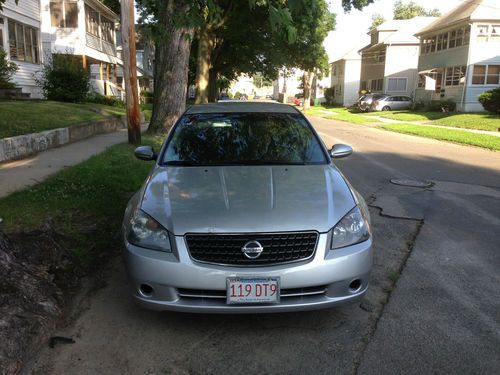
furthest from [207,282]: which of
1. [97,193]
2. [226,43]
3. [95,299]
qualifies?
[226,43]

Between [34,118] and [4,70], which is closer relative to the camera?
[34,118]

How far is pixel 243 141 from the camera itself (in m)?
4.82

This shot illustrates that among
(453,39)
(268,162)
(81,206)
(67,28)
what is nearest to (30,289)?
(268,162)

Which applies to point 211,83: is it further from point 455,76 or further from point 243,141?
point 243,141

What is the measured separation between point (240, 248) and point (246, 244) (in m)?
0.05

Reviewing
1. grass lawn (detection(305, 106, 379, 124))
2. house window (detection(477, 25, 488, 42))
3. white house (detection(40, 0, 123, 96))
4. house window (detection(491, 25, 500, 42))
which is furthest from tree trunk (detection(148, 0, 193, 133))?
house window (detection(491, 25, 500, 42))

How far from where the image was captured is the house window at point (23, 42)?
2203 cm

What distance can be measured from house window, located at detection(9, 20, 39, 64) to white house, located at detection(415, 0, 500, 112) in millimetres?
25817

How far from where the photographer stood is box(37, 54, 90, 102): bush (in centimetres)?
2105

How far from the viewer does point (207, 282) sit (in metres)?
3.24

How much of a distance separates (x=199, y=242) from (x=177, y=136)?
1.89 m

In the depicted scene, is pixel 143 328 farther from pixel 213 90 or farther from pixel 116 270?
pixel 213 90

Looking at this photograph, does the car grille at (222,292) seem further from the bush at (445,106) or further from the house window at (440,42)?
the house window at (440,42)

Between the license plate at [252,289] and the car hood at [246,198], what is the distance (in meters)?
0.33
